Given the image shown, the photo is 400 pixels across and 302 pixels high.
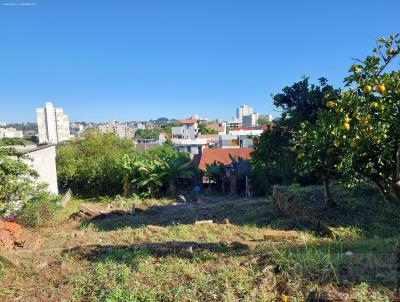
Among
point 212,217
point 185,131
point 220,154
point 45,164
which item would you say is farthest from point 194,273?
point 185,131

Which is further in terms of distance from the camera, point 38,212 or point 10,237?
point 38,212

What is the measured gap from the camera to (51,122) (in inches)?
3617

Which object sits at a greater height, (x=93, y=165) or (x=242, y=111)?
(x=242, y=111)

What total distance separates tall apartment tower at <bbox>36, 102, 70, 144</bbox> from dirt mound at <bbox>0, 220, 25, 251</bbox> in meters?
85.9

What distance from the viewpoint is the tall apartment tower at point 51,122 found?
89562mm

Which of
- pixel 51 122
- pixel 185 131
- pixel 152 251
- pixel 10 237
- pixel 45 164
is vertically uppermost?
pixel 51 122

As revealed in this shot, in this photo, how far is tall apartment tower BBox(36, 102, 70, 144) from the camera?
89562mm

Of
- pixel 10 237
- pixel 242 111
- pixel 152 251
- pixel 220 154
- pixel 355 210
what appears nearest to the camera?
pixel 152 251

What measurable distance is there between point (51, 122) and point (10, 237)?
92501 mm

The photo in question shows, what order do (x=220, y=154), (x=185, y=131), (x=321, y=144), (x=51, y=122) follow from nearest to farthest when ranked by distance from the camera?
1. (x=321, y=144)
2. (x=220, y=154)
3. (x=185, y=131)
4. (x=51, y=122)

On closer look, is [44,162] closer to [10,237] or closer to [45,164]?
[45,164]

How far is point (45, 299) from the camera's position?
333cm

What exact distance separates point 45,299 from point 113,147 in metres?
23.1

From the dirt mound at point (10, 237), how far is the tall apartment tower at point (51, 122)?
3384 inches
